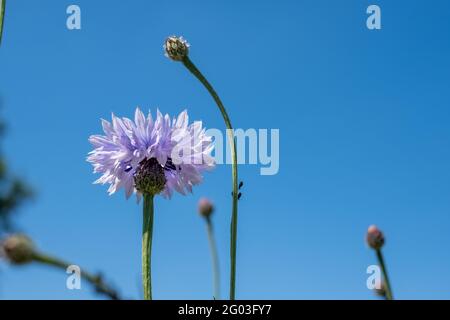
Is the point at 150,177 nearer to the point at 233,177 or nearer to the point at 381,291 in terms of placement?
the point at 233,177

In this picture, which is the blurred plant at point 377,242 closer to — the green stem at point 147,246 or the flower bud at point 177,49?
the green stem at point 147,246

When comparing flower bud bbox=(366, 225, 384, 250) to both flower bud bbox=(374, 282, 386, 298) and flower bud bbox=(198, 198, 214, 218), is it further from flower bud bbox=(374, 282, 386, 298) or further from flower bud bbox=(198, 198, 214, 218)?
flower bud bbox=(198, 198, 214, 218)

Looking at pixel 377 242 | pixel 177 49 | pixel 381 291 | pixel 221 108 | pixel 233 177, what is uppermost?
pixel 177 49

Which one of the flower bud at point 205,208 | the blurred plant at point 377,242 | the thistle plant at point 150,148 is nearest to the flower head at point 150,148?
the thistle plant at point 150,148

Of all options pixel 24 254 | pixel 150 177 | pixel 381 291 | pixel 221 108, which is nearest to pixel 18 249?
pixel 24 254

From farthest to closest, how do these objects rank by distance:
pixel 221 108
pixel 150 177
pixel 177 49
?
pixel 177 49
pixel 150 177
pixel 221 108

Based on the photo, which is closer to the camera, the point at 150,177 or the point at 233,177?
the point at 233,177
